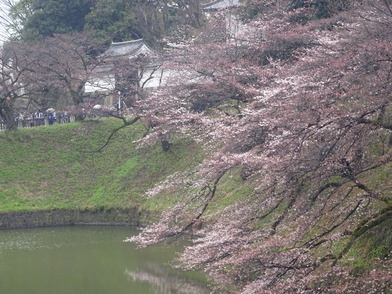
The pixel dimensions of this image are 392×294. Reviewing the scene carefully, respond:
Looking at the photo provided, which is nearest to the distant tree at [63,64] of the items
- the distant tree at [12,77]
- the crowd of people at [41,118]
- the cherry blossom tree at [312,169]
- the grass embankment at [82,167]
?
the distant tree at [12,77]

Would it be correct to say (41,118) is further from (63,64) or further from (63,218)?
(63,218)

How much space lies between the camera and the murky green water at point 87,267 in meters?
12.4

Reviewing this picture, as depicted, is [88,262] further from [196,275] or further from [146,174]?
[146,174]

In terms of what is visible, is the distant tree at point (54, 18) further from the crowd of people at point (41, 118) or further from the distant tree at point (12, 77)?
the distant tree at point (12, 77)

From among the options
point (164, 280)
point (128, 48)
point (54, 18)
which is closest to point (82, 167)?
point (128, 48)

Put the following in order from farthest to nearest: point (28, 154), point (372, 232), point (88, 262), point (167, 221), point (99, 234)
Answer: point (28, 154)
point (99, 234)
point (88, 262)
point (167, 221)
point (372, 232)

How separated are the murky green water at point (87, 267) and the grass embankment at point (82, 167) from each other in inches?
114

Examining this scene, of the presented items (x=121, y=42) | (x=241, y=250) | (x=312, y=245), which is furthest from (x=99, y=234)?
(x=121, y=42)

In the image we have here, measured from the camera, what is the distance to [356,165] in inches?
330

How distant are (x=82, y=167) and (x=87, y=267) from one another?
10997 millimetres

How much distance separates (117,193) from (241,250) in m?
13.9

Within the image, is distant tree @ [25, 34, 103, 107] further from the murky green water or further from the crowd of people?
the murky green water

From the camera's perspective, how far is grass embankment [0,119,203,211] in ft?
72.6

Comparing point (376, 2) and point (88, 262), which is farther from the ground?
point (376, 2)
